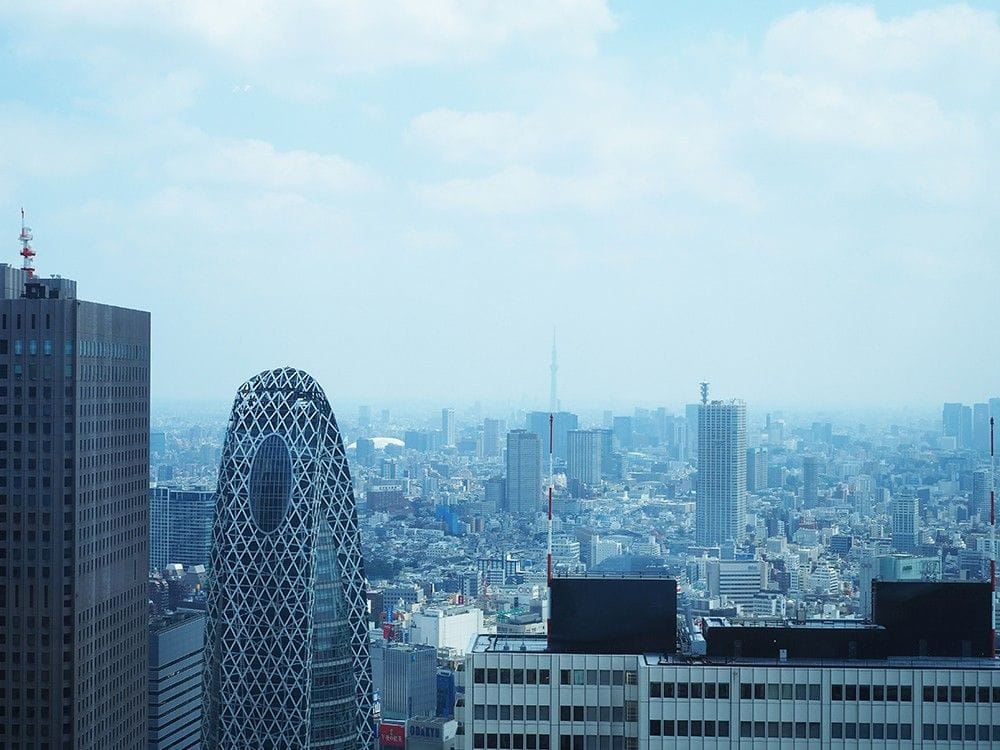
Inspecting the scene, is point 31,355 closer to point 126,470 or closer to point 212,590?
point 126,470

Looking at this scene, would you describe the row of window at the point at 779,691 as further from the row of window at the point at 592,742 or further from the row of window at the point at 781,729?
the row of window at the point at 592,742

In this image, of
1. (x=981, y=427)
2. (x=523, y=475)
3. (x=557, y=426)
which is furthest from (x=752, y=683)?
(x=523, y=475)

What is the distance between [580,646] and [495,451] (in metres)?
28.4

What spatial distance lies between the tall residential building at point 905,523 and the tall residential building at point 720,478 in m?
5.40

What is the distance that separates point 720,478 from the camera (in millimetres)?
37688

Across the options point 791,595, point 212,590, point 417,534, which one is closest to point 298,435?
point 212,590

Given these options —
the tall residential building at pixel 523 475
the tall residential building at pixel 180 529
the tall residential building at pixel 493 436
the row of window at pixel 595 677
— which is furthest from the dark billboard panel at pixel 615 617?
the tall residential building at pixel 180 529

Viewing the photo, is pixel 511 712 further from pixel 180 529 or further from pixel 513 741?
pixel 180 529

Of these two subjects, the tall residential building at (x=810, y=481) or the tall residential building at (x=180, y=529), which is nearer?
the tall residential building at (x=810, y=481)

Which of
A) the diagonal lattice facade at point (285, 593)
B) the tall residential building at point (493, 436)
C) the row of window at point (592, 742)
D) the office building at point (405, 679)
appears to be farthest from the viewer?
the tall residential building at point (493, 436)

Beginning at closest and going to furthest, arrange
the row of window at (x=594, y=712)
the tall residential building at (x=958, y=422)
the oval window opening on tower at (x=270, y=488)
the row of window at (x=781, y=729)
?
the row of window at (x=781, y=729), the row of window at (x=594, y=712), the tall residential building at (x=958, y=422), the oval window opening on tower at (x=270, y=488)

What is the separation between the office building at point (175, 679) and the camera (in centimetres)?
2917

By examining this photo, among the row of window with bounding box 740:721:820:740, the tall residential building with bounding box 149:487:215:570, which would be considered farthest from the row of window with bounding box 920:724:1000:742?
the tall residential building with bounding box 149:487:215:570

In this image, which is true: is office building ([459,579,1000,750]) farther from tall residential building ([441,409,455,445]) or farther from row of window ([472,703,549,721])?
tall residential building ([441,409,455,445])
